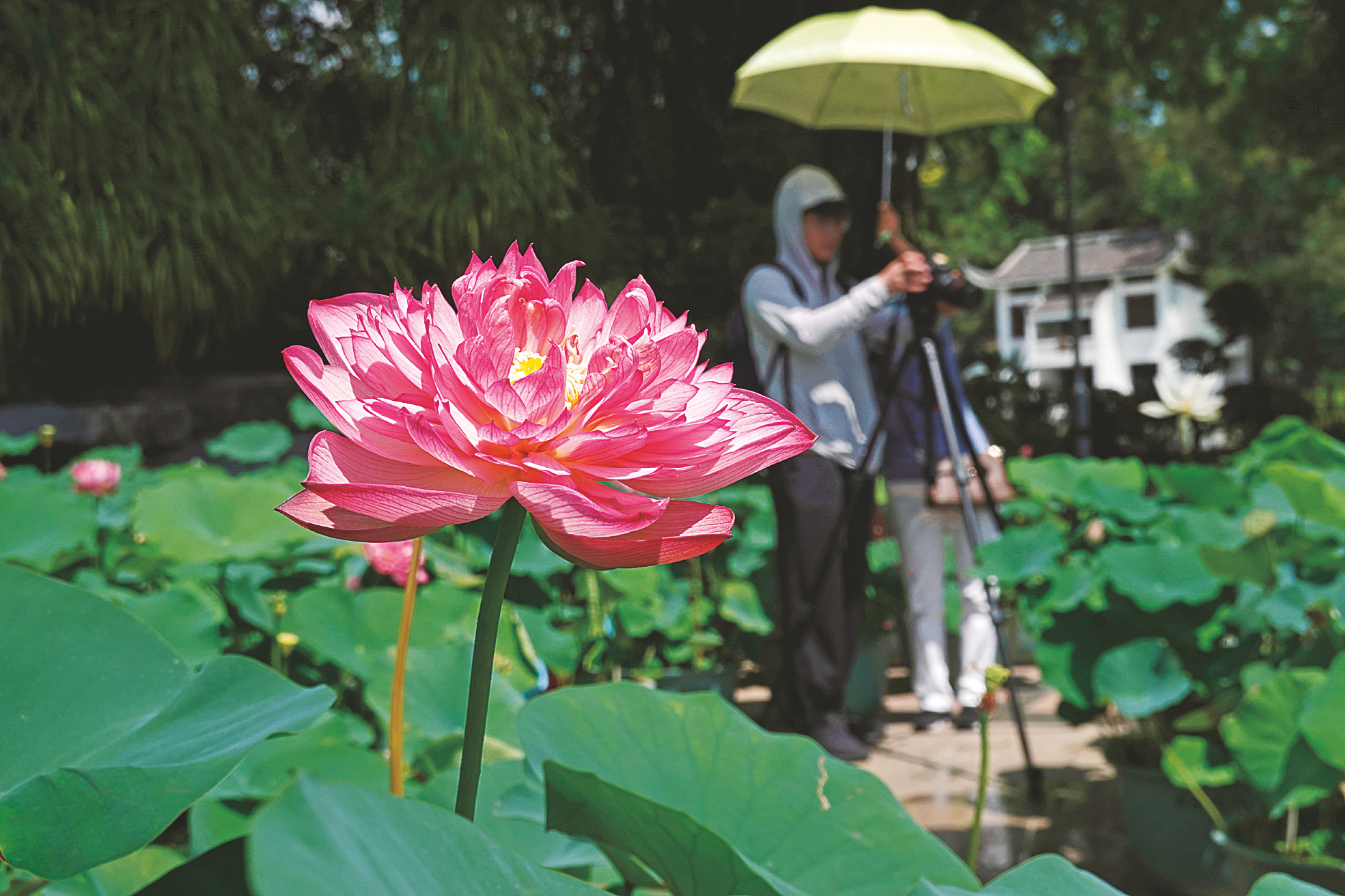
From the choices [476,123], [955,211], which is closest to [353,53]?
[476,123]

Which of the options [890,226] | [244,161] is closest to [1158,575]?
[890,226]

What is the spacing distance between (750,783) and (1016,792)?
174cm

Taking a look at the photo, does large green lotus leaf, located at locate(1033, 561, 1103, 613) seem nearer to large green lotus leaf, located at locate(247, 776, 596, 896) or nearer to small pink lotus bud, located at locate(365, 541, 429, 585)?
small pink lotus bud, located at locate(365, 541, 429, 585)

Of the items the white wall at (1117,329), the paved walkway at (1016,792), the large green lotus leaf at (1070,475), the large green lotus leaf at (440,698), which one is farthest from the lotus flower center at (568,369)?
the white wall at (1117,329)

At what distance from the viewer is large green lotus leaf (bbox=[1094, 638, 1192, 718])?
60.9 inches

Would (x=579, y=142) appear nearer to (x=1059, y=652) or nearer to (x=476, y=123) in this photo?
(x=476, y=123)

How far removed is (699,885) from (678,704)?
0.15m

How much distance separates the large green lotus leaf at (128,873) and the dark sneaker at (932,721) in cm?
213

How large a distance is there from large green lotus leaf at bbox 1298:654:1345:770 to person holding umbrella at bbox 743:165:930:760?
1170mm

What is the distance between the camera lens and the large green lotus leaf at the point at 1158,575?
1609 mm

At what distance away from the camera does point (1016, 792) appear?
2.08m

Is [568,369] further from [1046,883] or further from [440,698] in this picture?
[440,698]

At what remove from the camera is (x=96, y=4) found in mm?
3840

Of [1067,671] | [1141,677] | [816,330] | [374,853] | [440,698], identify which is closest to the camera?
[374,853]
